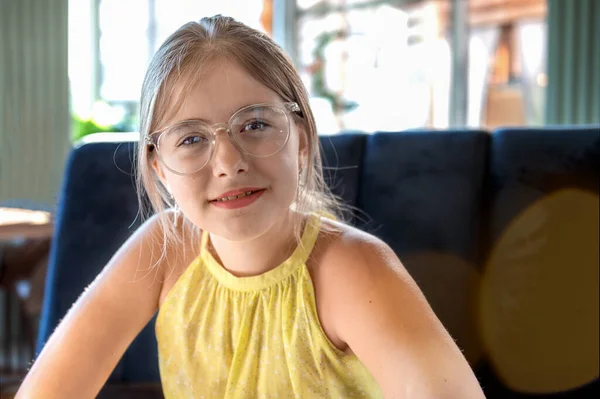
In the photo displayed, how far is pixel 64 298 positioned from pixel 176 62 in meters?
0.76

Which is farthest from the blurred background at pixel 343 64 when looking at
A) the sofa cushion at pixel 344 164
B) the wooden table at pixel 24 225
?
the sofa cushion at pixel 344 164

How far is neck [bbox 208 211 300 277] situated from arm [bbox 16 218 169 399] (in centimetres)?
16

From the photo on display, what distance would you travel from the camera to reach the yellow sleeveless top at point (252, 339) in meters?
1.12

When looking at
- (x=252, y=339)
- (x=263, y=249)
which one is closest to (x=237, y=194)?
(x=263, y=249)

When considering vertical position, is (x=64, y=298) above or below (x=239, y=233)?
below

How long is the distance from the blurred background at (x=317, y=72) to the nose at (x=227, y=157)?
2.58 ft

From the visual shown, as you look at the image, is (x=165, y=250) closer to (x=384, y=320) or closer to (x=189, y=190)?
(x=189, y=190)

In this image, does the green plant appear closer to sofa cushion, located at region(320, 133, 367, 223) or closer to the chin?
sofa cushion, located at region(320, 133, 367, 223)

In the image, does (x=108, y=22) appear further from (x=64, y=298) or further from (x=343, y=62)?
(x=64, y=298)

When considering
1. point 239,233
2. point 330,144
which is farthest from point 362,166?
point 239,233

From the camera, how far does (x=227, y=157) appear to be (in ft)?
3.28

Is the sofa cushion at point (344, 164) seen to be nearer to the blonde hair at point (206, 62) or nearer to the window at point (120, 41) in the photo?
the blonde hair at point (206, 62)

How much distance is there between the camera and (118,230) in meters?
1.58

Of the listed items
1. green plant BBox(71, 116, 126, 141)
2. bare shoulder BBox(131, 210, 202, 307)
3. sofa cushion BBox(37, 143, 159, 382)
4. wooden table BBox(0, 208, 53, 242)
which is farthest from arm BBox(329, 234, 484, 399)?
green plant BBox(71, 116, 126, 141)
